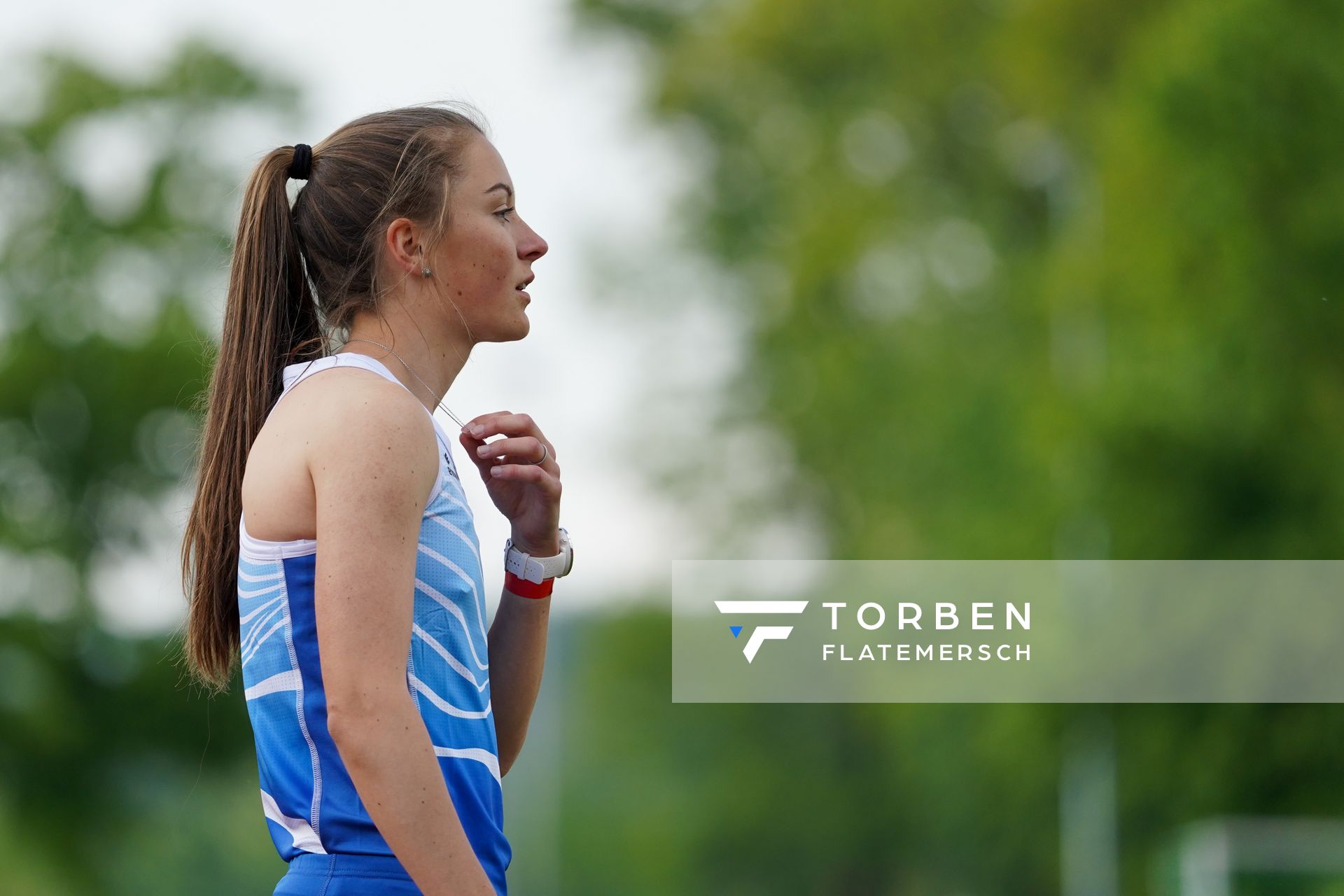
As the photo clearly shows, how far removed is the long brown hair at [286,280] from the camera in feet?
6.61

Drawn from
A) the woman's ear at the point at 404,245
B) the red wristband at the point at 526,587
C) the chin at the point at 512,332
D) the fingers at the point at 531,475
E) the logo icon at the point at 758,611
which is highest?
the logo icon at the point at 758,611

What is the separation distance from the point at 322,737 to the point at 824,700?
17666 millimetres

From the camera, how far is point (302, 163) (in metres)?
2.08

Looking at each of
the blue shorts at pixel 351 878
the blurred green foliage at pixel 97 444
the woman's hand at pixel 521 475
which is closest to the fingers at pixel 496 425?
the woman's hand at pixel 521 475

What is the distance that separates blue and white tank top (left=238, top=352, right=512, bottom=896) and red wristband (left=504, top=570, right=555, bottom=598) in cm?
38

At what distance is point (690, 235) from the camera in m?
19.7

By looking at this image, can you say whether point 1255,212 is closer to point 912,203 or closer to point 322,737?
point 912,203

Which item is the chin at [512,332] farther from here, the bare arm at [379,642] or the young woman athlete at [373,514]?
the bare arm at [379,642]

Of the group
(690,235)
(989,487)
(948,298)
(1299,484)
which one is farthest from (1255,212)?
(690,235)

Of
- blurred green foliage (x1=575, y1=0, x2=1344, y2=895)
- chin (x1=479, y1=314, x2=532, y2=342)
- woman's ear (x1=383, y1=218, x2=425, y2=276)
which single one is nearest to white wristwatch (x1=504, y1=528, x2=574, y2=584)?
chin (x1=479, y1=314, x2=532, y2=342)

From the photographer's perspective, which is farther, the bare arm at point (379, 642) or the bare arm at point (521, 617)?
the bare arm at point (521, 617)

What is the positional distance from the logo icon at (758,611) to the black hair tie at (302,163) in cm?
1632

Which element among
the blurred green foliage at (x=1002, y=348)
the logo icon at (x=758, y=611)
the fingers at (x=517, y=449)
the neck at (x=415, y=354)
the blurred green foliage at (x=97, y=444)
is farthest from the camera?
the logo icon at (x=758, y=611)

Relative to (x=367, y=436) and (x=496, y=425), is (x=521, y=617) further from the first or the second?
(x=367, y=436)
